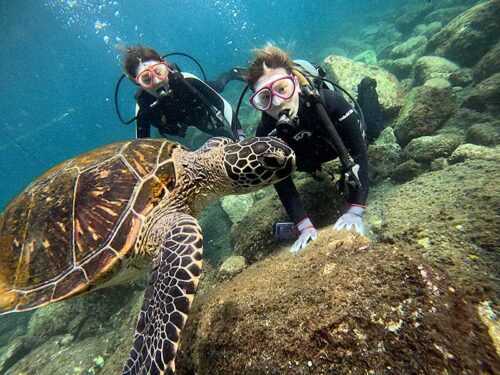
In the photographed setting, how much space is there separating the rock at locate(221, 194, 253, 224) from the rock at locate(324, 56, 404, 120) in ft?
11.4

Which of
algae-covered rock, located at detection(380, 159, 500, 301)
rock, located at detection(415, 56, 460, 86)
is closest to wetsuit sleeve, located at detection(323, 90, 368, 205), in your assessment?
algae-covered rock, located at detection(380, 159, 500, 301)

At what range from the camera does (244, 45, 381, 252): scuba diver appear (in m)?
2.87

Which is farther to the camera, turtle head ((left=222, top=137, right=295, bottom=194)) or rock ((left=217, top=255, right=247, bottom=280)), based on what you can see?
rock ((left=217, top=255, right=247, bottom=280))

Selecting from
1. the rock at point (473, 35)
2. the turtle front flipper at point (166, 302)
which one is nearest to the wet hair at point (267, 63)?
the turtle front flipper at point (166, 302)

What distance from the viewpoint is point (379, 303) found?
1.26 metres

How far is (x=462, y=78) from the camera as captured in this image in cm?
539

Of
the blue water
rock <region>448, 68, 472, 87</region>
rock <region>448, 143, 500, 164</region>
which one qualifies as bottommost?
rock <region>448, 143, 500, 164</region>

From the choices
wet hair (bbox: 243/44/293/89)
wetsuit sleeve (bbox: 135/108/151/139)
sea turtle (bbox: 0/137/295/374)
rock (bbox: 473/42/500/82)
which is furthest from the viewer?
wetsuit sleeve (bbox: 135/108/151/139)

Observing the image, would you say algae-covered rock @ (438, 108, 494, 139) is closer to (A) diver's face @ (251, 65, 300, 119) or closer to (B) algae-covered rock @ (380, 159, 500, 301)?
(B) algae-covered rock @ (380, 159, 500, 301)

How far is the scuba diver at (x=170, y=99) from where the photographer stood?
5246 mm

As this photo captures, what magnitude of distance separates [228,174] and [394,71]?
8.43m

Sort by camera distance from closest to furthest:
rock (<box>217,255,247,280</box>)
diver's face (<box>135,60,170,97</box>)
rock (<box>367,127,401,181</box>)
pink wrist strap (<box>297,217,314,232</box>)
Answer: pink wrist strap (<box>297,217,314,232</box>)
rock (<box>217,255,247,280</box>)
rock (<box>367,127,401,181</box>)
diver's face (<box>135,60,170,97</box>)

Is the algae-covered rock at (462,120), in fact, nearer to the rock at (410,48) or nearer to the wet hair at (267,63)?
the wet hair at (267,63)

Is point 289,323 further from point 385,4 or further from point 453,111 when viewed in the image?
point 385,4
